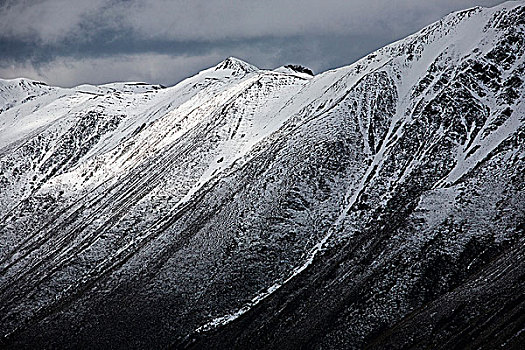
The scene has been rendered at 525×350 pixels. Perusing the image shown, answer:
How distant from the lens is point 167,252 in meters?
69.0

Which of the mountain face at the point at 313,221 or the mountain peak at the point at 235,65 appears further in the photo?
the mountain peak at the point at 235,65

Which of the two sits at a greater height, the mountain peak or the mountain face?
the mountain peak

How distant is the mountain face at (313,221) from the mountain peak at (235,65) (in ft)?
203

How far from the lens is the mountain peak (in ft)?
569

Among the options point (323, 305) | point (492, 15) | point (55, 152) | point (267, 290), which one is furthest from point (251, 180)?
point (55, 152)

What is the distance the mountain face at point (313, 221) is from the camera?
5081cm

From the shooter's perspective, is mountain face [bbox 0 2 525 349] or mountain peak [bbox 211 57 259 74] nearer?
mountain face [bbox 0 2 525 349]

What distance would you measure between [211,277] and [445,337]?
105 feet

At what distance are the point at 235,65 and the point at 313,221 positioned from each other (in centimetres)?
11934

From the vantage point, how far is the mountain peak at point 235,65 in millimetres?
173325

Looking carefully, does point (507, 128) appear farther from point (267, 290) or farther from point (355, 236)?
point (267, 290)

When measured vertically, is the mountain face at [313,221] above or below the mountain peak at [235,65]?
below

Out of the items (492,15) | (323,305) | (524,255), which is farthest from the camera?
(492,15)

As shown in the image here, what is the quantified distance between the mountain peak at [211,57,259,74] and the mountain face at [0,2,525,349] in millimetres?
61801
